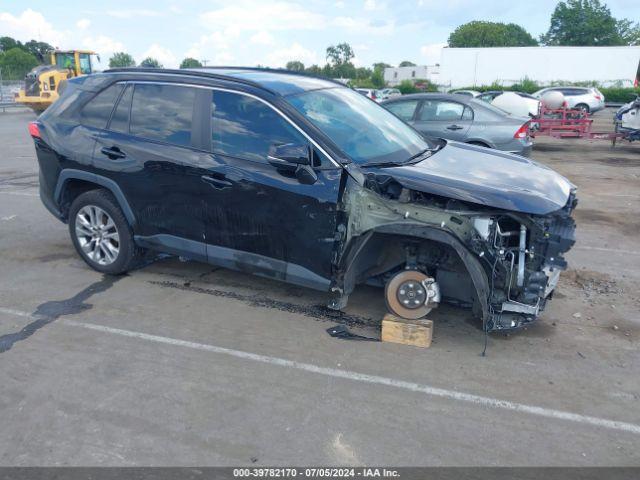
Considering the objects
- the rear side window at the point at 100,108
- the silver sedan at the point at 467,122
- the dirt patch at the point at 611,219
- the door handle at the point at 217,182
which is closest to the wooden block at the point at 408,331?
the door handle at the point at 217,182

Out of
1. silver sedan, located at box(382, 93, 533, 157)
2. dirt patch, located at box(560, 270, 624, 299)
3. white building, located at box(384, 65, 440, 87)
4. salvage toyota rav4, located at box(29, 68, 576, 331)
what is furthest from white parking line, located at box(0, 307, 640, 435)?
white building, located at box(384, 65, 440, 87)

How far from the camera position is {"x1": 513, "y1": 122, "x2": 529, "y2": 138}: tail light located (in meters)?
9.84

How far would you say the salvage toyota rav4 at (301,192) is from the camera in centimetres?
398

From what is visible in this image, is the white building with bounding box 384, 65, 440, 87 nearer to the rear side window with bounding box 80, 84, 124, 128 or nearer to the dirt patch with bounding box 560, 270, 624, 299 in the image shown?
the dirt patch with bounding box 560, 270, 624, 299

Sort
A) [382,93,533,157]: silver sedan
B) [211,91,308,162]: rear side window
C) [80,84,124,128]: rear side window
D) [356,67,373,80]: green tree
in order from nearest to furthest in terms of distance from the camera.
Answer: [211,91,308,162]: rear side window → [80,84,124,128]: rear side window → [382,93,533,157]: silver sedan → [356,67,373,80]: green tree

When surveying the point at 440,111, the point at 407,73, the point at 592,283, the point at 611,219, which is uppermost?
the point at 407,73

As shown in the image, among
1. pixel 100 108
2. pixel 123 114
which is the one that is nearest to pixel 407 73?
pixel 100 108

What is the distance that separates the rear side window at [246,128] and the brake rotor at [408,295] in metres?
1.35

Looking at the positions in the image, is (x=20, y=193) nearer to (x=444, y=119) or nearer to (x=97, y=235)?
(x=97, y=235)

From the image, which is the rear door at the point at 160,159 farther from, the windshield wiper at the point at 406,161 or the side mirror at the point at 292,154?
the windshield wiper at the point at 406,161

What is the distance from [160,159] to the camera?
16.1 ft

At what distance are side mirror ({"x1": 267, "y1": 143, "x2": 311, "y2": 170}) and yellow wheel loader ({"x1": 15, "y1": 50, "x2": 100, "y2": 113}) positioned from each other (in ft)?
81.8

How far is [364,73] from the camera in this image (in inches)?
3661

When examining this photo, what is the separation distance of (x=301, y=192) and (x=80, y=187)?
2.68 m
